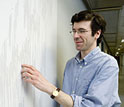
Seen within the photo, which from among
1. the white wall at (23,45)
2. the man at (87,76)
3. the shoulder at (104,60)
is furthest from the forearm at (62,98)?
the shoulder at (104,60)

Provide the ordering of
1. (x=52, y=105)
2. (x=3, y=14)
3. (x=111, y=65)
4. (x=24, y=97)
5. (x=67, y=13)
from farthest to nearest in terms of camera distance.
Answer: (x=67, y=13), (x=52, y=105), (x=111, y=65), (x=24, y=97), (x=3, y=14)

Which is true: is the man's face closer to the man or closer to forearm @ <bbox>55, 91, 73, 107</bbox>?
the man

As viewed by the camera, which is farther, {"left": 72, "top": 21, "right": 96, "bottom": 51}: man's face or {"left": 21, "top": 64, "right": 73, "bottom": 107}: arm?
{"left": 72, "top": 21, "right": 96, "bottom": 51}: man's face

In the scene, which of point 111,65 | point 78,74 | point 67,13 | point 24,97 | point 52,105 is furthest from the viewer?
point 67,13

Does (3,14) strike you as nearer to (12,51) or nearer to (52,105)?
(12,51)

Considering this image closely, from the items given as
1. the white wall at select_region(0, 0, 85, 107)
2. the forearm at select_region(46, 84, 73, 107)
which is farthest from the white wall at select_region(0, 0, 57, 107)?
the forearm at select_region(46, 84, 73, 107)

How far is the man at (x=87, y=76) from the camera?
614 millimetres

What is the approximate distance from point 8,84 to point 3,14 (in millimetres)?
240

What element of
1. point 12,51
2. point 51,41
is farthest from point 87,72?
point 12,51

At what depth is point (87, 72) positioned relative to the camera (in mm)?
767

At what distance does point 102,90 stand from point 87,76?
13 cm

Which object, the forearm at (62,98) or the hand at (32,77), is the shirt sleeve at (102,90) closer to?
the forearm at (62,98)

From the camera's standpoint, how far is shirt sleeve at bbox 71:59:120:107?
0.64m

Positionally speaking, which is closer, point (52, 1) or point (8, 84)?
point (8, 84)
